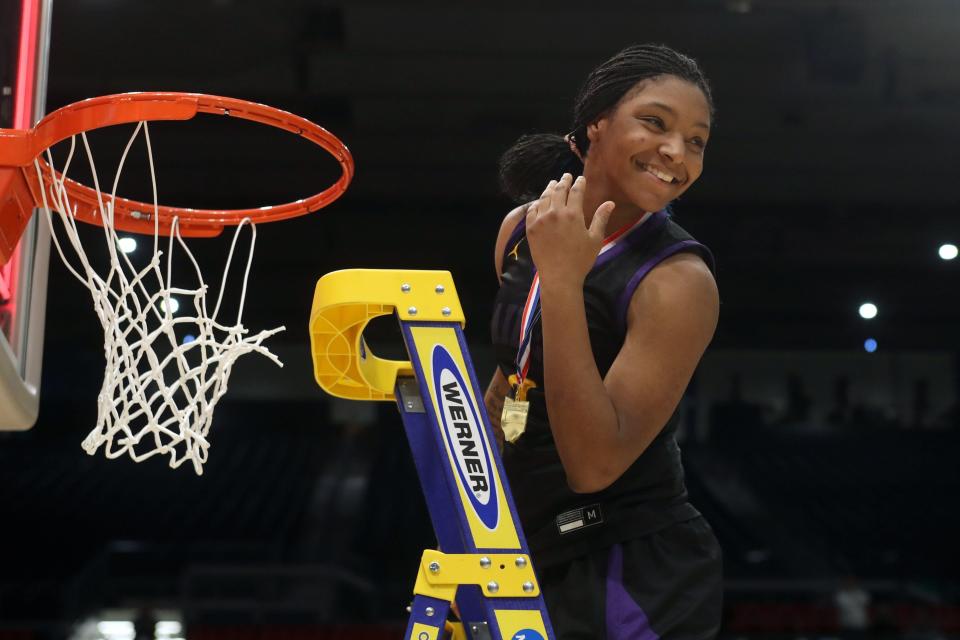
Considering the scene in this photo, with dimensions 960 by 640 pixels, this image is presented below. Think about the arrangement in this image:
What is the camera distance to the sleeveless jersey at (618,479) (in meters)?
1.47

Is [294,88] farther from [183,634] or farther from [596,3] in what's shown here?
[183,634]

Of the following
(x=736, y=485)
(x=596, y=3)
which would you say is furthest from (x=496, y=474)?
(x=736, y=485)

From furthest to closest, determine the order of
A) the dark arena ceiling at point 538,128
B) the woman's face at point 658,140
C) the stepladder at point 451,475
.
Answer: the dark arena ceiling at point 538,128
the woman's face at point 658,140
the stepladder at point 451,475

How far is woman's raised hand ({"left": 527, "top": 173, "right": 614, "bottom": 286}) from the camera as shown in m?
1.31

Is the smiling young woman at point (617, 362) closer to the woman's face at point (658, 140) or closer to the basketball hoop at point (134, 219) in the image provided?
the woman's face at point (658, 140)

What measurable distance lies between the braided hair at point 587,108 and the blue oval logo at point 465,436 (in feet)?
1.63

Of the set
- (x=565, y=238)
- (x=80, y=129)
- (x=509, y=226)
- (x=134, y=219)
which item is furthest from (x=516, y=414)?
(x=134, y=219)

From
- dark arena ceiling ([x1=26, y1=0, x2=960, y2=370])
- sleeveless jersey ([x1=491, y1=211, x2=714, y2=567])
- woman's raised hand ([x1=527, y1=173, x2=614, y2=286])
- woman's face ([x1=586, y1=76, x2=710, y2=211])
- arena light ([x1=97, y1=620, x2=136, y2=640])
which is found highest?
dark arena ceiling ([x1=26, y1=0, x2=960, y2=370])

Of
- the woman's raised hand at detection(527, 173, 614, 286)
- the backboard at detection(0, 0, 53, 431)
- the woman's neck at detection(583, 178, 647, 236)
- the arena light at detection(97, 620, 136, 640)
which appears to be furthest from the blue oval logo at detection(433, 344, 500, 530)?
the arena light at detection(97, 620, 136, 640)

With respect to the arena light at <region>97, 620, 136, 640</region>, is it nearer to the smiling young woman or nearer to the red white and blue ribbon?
the smiling young woman

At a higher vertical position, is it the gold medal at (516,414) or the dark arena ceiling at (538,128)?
the dark arena ceiling at (538,128)

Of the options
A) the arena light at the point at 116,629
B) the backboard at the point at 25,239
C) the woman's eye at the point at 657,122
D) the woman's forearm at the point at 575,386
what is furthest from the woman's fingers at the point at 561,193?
the arena light at the point at 116,629

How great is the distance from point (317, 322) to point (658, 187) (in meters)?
0.50

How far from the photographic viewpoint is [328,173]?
680 centimetres
